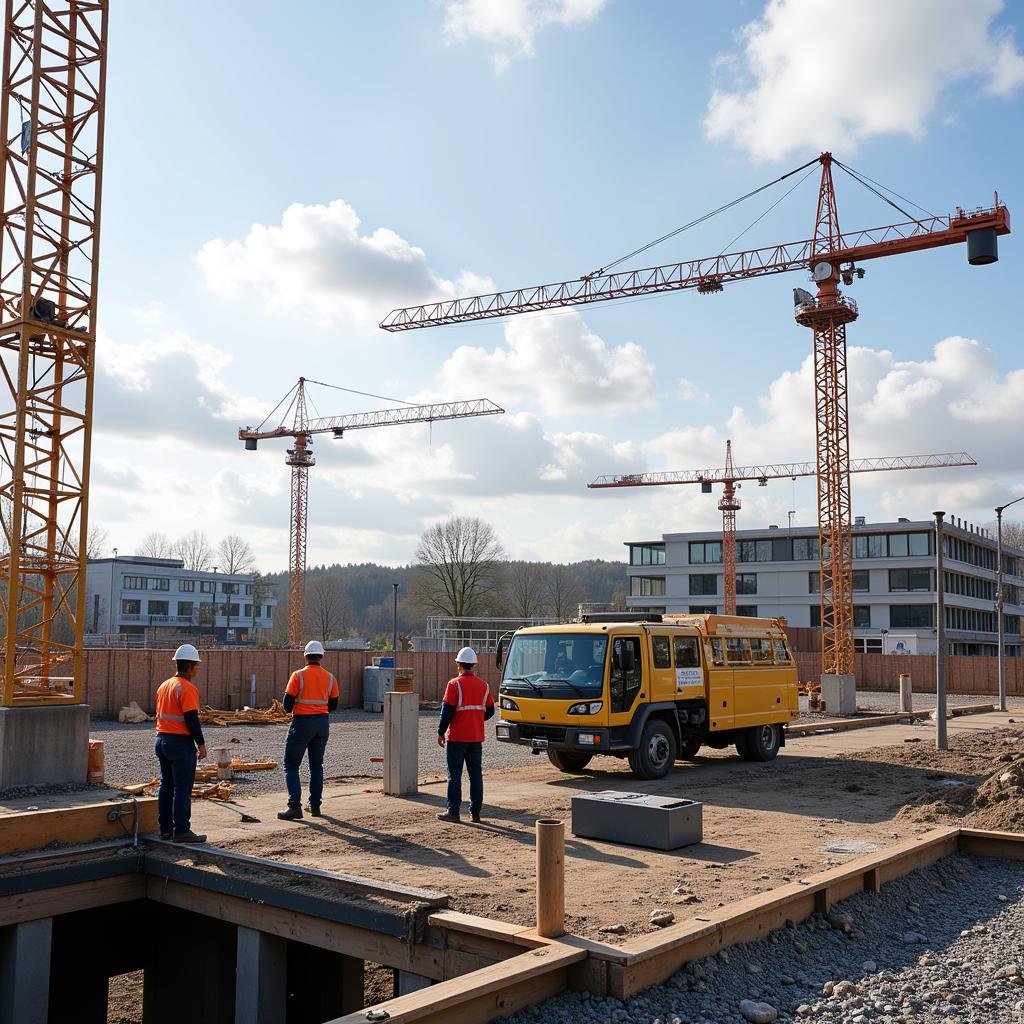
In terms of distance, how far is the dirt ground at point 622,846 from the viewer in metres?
8.26

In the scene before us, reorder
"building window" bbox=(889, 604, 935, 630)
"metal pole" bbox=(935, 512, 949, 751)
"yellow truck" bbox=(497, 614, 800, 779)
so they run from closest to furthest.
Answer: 1. "yellow truck" bbox=(497, 614, 800, 779)
2. "metal pole" bbox=(935, 512, 949, 751)
3. "building window" bbox=(889, 604, 935, 630)

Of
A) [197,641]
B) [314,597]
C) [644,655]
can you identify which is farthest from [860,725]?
[314,597]

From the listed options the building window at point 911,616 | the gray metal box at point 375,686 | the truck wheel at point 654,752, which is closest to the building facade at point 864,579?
the building window at point 911,616

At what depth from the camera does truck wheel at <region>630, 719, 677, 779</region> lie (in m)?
14.8

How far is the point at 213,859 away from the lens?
30.5 ft

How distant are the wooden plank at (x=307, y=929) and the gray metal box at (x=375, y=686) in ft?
78.4

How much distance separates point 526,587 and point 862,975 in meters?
96.5

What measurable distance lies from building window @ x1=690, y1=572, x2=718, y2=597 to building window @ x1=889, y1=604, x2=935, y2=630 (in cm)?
1446

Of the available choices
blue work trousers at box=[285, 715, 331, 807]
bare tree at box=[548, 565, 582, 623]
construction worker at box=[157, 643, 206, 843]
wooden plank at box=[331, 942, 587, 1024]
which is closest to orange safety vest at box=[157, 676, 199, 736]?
construction worker at box=[157, 643, 206, 843]

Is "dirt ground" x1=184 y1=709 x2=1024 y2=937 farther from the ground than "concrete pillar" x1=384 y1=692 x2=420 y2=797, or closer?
closer

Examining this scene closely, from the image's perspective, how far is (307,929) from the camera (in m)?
8.13

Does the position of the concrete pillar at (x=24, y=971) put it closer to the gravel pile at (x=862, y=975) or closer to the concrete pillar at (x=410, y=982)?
the concrete pillar at (x=410, y=982)

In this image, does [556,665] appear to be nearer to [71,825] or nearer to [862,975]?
[71,825]

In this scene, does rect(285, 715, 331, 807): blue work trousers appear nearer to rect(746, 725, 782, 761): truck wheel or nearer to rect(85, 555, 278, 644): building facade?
rect(746, 725, 782, 761): truck wheel
